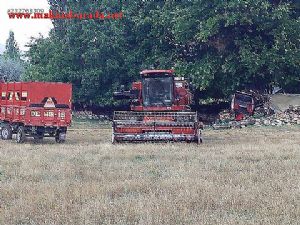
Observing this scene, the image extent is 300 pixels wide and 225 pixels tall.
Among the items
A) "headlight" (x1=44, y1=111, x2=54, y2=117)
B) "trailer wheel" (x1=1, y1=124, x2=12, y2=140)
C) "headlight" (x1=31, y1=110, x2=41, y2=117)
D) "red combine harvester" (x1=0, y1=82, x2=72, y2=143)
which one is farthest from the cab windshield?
"trailer wheel" (x1=1, y1=124, x2=12, y2=140)

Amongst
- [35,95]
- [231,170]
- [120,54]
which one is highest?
[120,54]

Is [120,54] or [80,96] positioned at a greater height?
[120,54]

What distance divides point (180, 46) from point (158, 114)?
49.5 ft

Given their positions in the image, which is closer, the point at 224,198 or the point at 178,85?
the point at 224,198

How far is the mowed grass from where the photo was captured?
756 centimetres

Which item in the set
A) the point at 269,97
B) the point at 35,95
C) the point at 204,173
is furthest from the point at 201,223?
the point at 269,97

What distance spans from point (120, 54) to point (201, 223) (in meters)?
31.7

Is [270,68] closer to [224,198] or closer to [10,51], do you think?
[224,198]

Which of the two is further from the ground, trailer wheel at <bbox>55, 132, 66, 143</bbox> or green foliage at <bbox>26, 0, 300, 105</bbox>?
green foliage at <bbox>26, 0, 300, 105</bbox>

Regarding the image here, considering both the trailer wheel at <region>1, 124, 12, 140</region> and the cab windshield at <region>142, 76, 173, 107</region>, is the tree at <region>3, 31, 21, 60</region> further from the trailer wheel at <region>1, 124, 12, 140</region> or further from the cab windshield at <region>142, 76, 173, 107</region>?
the cab windshield at <region>142, 76, 173, 107</region>

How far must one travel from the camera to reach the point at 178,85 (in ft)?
81.6

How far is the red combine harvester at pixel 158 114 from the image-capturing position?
21.2 meters

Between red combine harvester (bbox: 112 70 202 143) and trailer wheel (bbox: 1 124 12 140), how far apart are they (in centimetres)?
554

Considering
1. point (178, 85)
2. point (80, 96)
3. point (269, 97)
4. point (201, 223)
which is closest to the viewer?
point (201, 223)
